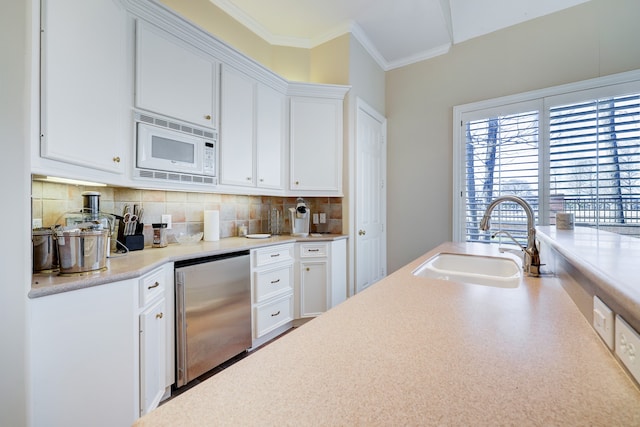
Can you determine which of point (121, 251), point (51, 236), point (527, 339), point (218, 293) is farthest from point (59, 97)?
point (527, 339)

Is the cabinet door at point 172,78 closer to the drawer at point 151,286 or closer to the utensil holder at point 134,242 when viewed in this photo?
the utensil holder at point 134,242

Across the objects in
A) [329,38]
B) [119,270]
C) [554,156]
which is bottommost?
[119,270]

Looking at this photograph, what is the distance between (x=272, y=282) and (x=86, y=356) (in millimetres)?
1349

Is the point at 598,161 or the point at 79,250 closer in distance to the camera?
the point at 79,250

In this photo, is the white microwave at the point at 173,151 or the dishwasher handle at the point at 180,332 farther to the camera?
the white microwave at the point at 173,151

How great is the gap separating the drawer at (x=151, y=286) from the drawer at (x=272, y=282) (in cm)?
76

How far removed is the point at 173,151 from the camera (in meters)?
1.95

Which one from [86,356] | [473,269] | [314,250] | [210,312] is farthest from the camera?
[314,250]

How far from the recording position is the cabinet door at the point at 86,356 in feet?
3.34

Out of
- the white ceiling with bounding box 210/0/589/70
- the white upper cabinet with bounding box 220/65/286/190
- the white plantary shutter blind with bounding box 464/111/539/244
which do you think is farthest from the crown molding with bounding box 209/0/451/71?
the white plantary shutter blind with bounding box 464/111/539/244

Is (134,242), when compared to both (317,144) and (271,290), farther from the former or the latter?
(317,144)

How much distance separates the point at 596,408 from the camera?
1.36 feet

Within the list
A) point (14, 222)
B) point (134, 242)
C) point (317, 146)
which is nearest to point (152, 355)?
point (134, 242)

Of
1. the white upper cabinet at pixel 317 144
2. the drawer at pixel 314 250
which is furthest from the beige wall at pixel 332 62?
the drawer at pixel 314 250
